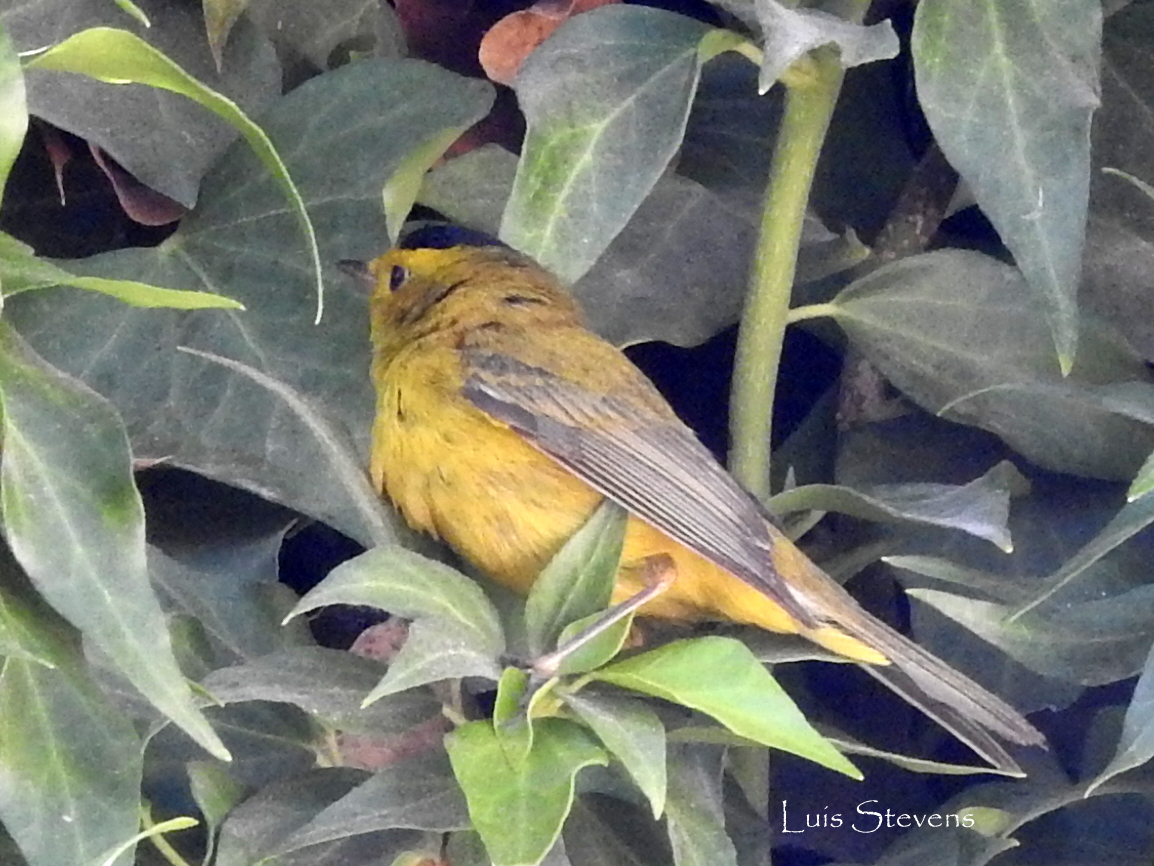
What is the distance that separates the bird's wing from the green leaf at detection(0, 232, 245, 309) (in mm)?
492

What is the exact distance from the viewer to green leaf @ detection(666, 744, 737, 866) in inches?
45.5

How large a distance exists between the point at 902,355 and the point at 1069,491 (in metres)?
0.21

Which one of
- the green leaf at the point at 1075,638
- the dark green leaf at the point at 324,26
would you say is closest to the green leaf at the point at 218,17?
the dark green leaf at the point at 324,26

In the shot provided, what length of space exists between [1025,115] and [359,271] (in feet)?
2.14

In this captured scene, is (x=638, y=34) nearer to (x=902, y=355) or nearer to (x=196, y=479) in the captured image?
(x=902, y=355)

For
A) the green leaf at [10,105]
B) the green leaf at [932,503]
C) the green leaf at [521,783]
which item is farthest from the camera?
the green leaf at [932,503]

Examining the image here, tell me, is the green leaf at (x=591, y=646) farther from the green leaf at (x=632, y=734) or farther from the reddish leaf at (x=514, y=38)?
the reddish leaf at (x=514, y=38)

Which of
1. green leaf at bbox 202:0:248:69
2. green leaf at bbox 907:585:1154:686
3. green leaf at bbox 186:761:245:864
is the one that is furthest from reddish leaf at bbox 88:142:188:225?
green leaf at bbox 907:585:1154:686

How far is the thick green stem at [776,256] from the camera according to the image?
135 centimetres

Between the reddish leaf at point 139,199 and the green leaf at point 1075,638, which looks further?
the reddish leaf at point 139,199

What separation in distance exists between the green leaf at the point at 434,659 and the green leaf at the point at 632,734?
7 centimetres

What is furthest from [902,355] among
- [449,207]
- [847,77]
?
[449,207]

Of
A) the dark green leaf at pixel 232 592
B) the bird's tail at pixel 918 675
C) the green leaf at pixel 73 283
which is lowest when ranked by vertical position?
the bird's tail at pixel 918 675

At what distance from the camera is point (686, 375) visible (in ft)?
5.90
